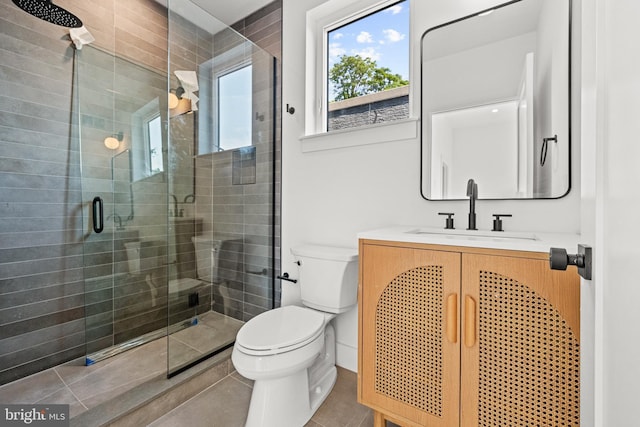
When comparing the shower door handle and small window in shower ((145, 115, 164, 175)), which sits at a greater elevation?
small window in shower ((145, 115, 164, 175))

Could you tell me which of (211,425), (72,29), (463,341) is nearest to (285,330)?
(211,425)

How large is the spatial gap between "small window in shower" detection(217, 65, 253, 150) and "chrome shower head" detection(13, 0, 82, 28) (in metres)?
0.82

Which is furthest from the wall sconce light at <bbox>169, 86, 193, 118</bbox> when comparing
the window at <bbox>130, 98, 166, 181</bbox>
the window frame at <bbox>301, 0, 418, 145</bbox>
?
the window frame at <bbox>301, 0, 418, 145</bbox>

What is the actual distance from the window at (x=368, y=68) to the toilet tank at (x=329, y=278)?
A: 0.87 meters

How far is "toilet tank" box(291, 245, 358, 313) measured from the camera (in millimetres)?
1594

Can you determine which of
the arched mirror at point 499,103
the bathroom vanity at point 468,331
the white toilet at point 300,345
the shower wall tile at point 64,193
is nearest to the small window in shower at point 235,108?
the shower wall tile at point 64,193

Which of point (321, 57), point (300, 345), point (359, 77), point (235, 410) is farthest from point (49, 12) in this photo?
point (235, 410)

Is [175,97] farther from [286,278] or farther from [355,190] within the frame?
[286,278]

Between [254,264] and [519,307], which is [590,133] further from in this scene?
[254,264]

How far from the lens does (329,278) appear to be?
1620mm

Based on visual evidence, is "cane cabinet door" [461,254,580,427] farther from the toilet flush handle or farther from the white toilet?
the toilet flush handle

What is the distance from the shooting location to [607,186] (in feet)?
1.34

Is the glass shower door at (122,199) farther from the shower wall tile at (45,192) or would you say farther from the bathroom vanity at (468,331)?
the bathroom vanity at (468,331)

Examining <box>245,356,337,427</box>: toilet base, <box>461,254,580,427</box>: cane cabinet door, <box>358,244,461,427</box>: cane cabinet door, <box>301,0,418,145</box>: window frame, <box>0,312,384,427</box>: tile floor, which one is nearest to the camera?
<box>461,254,580,427</box>: cane cabinet door
